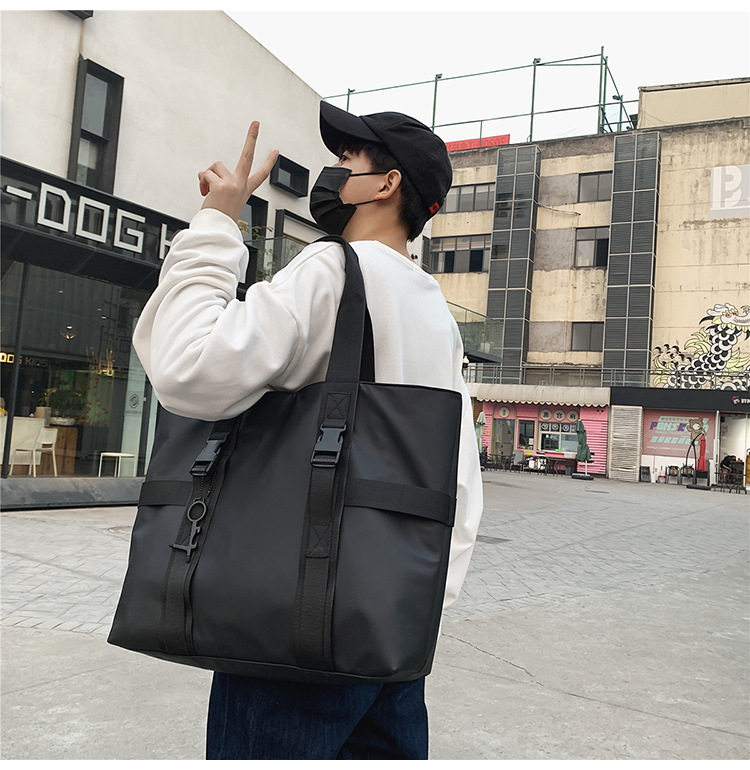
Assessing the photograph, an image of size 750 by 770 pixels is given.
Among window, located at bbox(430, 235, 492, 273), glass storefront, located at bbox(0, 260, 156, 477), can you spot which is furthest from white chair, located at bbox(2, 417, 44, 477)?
window, located at bbox(430, 235, 492, 273)

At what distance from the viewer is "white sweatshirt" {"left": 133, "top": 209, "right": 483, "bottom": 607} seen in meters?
1.25

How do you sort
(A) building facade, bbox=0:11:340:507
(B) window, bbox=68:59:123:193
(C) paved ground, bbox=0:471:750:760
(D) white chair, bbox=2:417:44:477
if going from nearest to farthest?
(C) paved ground, bbox=0:471:750:760
(A) building facade, bbox=0:11:340:507
(D) white chair, bbox=2:417:44:477
(B) window, bbox=68:59:123:193

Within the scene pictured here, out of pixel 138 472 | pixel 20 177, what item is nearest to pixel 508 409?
pixel 138 472

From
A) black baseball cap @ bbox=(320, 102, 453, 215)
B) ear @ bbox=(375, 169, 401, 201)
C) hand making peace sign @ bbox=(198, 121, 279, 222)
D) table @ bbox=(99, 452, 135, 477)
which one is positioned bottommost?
table @ bbox=(99, 452, 135, 477)

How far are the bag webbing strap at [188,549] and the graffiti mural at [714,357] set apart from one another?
3587 cm

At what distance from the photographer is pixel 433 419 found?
1269 millimetres

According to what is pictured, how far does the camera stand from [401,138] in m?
1.60

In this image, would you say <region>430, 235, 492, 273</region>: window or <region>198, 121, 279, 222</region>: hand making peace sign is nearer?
<region>198, 121, 279, 222</region>: hand making peace sign

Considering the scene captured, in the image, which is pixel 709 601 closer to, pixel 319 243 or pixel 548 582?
pixel 548 582

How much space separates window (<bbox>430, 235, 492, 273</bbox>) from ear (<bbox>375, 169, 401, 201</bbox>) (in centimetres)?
3900

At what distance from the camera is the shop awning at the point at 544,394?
33625 millimetres

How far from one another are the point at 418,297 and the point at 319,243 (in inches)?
10.3

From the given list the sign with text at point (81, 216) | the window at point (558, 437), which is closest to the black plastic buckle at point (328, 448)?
the sign with text at point (81, 216)

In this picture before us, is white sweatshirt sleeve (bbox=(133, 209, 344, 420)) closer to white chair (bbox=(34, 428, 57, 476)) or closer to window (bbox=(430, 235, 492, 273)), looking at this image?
white chair (bbox=(34, 428, 57, 476))
